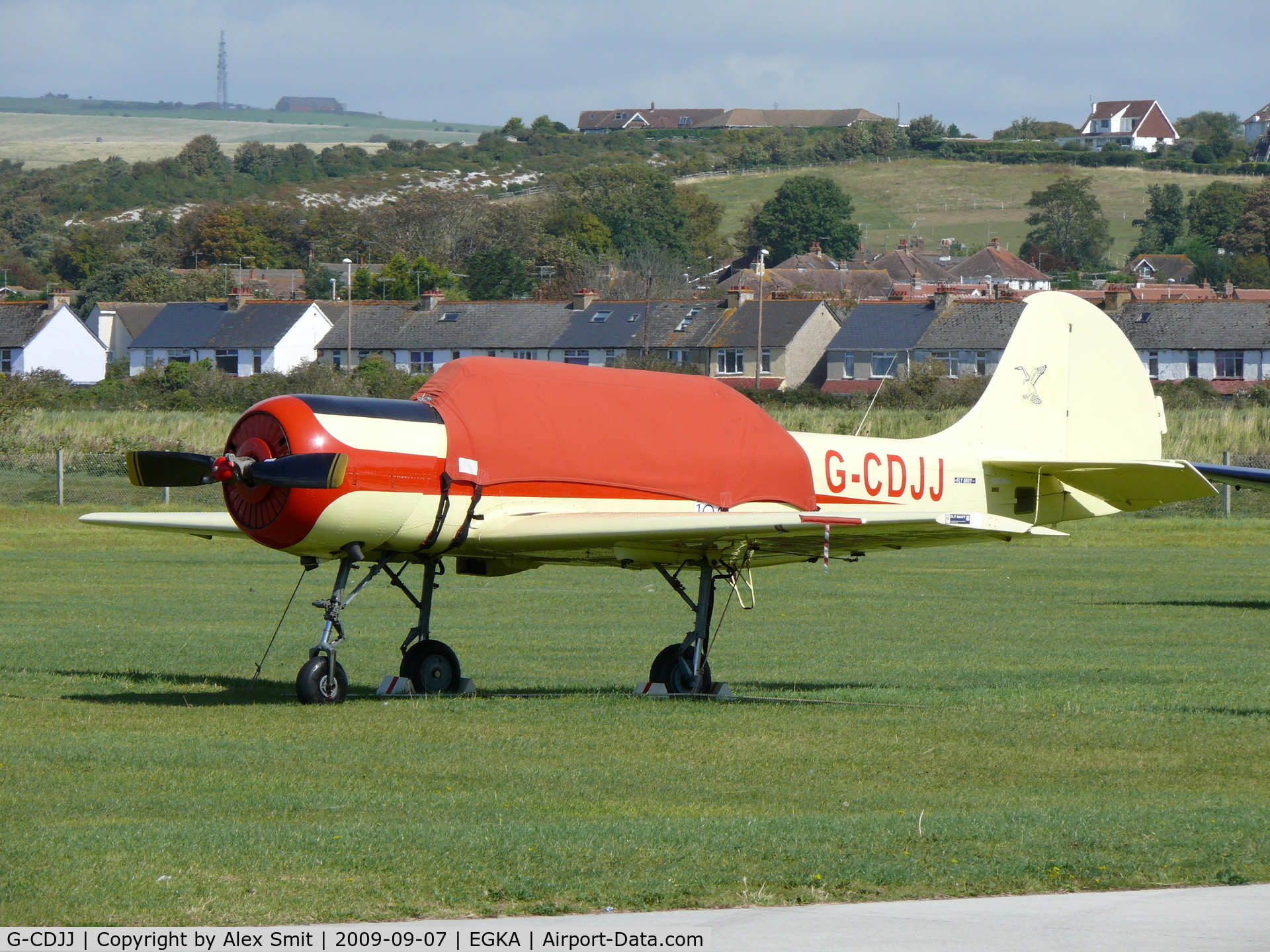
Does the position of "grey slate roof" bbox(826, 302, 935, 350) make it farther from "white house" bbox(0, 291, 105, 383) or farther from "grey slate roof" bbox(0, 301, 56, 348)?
"grey slate roof" bbox(0, 301, 56, 348)

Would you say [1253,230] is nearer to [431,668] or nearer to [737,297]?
[737,297]

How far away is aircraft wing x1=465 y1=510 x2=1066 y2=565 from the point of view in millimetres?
12266

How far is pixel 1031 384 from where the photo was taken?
55.2 ft

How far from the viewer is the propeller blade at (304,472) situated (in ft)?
40.5

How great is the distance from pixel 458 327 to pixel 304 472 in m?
86.3

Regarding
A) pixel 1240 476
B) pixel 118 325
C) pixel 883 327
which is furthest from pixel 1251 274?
pixel 1240 476

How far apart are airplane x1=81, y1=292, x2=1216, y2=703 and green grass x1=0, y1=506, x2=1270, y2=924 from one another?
1.22 meters

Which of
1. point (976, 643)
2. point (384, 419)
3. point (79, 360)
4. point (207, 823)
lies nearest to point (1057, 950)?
point (207, 823)

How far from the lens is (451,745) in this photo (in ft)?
36.0

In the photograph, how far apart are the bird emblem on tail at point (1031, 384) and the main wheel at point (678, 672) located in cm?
508

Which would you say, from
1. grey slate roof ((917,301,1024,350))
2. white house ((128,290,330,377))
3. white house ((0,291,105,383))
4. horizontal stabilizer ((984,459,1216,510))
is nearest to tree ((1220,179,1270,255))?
grey slate roof ((917,301,1024,350))

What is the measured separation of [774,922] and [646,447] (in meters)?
7.83

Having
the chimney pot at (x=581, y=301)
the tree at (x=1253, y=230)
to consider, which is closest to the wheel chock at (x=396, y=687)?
the chimney pot at (x=581, y=301)

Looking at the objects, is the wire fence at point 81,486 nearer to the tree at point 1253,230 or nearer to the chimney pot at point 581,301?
the chimney pot at point 581,301
